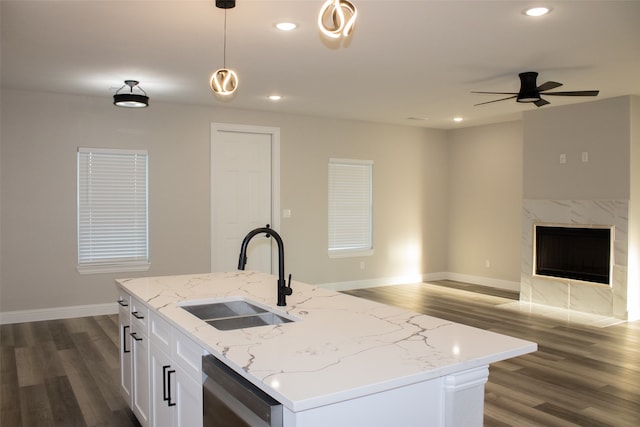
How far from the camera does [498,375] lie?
163 inches

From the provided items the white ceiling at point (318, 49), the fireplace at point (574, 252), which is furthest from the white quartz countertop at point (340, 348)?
the fireplace at point (574, 252)

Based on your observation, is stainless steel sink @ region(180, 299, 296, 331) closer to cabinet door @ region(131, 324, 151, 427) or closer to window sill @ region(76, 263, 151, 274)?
cabinet door @ region(131, 324, 151, 427)

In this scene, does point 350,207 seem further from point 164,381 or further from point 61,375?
point 164,381

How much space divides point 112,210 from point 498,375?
4.64 m

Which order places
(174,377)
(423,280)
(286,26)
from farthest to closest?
(423,280), (286,26), (174,377)

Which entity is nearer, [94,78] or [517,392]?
[517,392]

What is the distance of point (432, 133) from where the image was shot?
897cm

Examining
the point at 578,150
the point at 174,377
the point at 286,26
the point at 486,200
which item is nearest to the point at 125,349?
the point at 174,377

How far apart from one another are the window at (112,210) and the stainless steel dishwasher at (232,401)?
4.81m

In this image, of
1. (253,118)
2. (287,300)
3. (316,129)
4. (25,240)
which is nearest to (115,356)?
(25,240)

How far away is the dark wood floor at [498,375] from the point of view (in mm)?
3391

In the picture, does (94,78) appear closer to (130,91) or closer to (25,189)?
(130,91)

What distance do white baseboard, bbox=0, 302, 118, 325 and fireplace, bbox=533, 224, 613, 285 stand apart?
5.51 m

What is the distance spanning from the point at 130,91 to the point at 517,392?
483 centimetres
